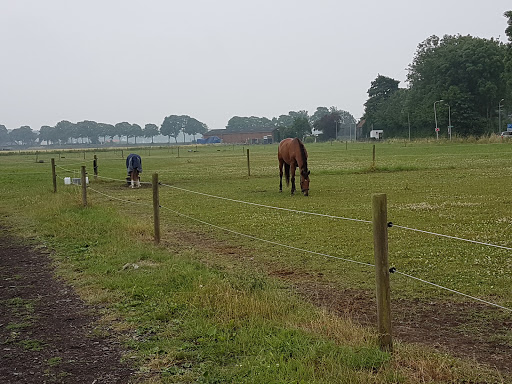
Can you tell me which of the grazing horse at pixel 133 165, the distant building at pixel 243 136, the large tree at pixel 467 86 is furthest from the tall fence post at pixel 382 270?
the distant building at pixel 243 136

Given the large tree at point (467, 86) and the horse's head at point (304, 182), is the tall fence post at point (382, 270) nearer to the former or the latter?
the horse's head at point (304, 182)

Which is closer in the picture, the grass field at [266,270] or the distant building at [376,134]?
the grass field at [266,270]

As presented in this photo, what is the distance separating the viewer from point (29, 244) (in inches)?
443

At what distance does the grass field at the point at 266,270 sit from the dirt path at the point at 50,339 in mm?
276

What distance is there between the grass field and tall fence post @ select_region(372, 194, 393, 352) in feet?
0.51

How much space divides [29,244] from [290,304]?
23.8 feet

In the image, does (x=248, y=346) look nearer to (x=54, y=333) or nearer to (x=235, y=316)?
(x=235, y=316)

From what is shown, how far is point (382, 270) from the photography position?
189 inches

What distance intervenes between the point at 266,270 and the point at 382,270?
12.3 feet

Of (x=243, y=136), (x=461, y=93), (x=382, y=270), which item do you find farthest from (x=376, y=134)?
(x=382, y=270)

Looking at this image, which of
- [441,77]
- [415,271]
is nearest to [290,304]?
[415,271]

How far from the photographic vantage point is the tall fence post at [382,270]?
475cm

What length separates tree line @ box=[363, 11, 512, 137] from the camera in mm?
72750

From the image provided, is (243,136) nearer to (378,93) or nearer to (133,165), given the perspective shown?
(378,93)
